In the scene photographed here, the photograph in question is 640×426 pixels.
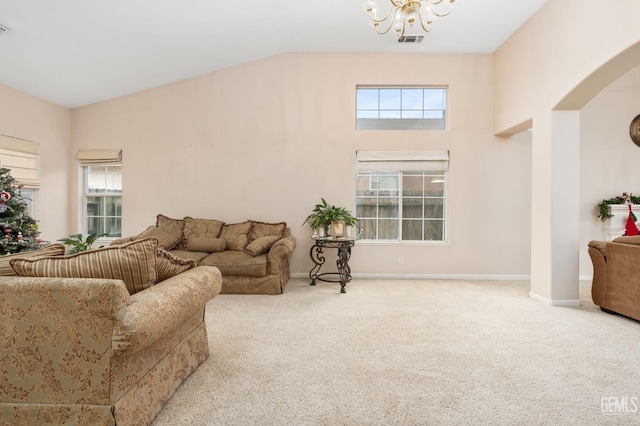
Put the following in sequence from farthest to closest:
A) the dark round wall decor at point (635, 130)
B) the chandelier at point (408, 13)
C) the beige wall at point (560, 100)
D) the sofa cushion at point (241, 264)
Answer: the dark round wall decor at point (635, 130)
the sofa cushion at point (241, 264)
the beige wall at point (560, 100)
the chandelier at point (408, 13)

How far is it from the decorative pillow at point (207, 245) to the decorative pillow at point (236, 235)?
0.13 metres

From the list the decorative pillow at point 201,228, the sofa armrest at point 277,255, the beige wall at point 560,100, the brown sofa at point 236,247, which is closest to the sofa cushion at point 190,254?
the brown sofa at point 236,247

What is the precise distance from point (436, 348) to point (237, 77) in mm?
4929

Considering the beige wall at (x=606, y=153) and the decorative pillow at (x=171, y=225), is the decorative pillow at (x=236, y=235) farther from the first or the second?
the beige wall at (x=606, y=153)

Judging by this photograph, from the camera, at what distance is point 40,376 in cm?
159

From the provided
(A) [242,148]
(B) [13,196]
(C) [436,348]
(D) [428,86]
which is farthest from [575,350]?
(B) [13,196]

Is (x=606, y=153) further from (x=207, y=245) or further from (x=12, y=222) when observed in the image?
(x=12, y=222)

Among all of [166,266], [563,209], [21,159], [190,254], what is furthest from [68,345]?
[563,209]

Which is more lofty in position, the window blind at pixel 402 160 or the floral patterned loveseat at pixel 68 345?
the window blind at pixel 402 160

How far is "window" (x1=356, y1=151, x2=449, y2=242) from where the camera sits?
18.6 ft

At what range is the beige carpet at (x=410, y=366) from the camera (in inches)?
74.9

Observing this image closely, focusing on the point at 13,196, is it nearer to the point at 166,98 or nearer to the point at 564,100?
the point at 166,98

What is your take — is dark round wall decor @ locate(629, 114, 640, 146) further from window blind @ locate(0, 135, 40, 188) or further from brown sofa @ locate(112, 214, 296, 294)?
window blind @ locate(0, 135, 40, 188)

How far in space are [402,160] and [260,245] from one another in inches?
104
